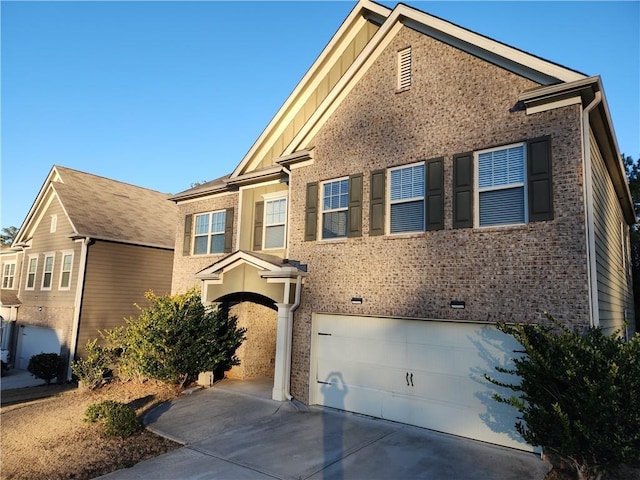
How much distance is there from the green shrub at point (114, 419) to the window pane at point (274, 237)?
6.41 metres

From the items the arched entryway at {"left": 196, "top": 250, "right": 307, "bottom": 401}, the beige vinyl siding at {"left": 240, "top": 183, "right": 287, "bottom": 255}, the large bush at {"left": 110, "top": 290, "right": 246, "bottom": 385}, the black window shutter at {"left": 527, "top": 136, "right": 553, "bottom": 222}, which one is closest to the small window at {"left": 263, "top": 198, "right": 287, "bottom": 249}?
the beige vinyl siding at {"left": 240, "top": 183, "right": 287, "bottom": 255}

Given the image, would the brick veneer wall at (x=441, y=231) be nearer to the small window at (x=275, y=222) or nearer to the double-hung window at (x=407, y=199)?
the double-hung window at (x=407, y=199)

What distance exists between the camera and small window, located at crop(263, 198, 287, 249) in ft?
45.0

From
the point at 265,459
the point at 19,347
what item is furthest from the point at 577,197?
the point at 19,347

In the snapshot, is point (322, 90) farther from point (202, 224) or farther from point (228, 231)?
point (202, 224)

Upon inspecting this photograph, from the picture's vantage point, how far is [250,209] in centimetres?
1448

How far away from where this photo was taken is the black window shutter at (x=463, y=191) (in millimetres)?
8883

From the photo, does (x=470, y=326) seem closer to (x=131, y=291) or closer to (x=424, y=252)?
(x=424, y=252)

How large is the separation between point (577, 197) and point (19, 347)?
24.2 m

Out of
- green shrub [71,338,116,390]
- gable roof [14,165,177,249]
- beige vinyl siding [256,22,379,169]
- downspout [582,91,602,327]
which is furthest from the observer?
gable roof [14,165,177,249]

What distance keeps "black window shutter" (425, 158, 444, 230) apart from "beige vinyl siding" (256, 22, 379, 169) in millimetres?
4857

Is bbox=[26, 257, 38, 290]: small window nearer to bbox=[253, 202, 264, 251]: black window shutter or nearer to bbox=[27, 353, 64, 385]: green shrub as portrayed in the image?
bbox=[27, 353, 64, 385]: green shrub

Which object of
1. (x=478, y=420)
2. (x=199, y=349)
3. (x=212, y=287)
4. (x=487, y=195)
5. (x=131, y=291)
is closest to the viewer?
(x=478, y=420)

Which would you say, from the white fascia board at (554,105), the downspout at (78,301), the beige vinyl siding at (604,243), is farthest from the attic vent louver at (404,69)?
the downspout at (78,301)
